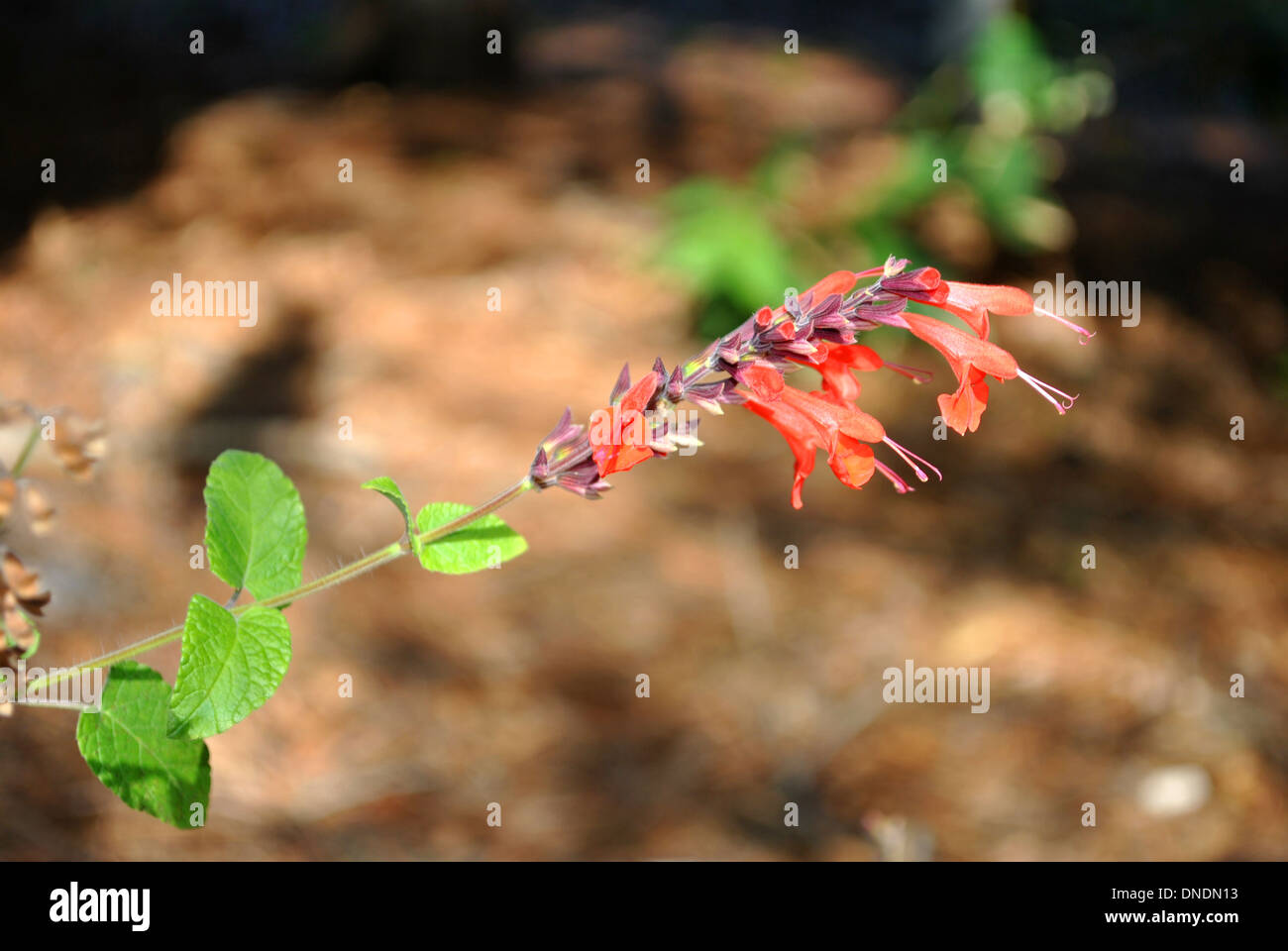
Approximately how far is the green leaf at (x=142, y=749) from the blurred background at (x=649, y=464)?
0.89 m

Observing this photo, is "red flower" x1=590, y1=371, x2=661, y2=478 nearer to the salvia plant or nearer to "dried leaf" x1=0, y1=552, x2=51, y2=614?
the salvia plant

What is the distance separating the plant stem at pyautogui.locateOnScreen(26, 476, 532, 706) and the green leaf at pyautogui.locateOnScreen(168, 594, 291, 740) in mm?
21

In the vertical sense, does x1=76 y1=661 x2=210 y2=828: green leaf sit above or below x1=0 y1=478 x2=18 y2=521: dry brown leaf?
below

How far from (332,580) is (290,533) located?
0.15 meters

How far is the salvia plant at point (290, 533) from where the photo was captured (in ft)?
2.72

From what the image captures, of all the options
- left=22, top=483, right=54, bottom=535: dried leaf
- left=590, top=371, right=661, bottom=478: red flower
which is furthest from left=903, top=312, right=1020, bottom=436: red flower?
left=22, top=483, right=54, bottom=535: dried leaf

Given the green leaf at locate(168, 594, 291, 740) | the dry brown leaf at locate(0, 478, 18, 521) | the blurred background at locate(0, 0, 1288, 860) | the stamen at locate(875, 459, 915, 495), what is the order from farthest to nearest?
the blurred background at locate(0, 0, 1288, 860) → the stamen at locate(875, 459, 915, 495) → the dry brown leaf at locate(0, 478, 18, 521) → the green leaf at locate(168, 594, 291, 740)

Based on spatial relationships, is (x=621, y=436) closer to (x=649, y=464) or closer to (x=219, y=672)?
(x=219, y=672)

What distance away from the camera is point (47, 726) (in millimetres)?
2426

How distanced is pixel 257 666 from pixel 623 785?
1.94 m

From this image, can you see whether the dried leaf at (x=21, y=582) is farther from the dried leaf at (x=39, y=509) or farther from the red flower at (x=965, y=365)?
the red flower at (x=965, y=365)

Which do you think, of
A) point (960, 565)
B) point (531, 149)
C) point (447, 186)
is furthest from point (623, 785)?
point (531, 149)

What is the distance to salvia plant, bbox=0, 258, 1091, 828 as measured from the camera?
828 millimetres

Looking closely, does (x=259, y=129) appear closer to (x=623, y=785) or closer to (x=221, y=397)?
(x=221, y=397)
